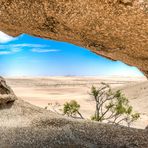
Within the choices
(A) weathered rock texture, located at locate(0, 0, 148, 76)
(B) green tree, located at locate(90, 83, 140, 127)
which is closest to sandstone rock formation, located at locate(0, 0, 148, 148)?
(A) weathered rock texture, located at locate(0, 0, 148, 76)

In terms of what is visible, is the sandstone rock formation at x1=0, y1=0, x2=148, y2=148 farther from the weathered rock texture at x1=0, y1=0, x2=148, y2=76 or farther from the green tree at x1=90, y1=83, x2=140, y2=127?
the green tree at x1=90, y1=83, x2=140, y2=127

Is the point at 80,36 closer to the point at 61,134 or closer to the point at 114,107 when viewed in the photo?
the point at 61,134

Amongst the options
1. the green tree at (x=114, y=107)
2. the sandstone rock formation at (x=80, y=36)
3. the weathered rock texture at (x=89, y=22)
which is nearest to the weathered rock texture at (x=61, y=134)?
the sandstone rock formation at (x=80, y=36)

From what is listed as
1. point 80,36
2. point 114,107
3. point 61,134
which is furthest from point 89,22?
point 114,107

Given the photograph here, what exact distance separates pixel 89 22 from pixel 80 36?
50cm

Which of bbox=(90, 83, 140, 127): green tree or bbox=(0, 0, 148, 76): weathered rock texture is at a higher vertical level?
bbox=(0, 0, 148, 76): weathered rock texture

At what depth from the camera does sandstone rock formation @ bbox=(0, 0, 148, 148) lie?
14.8 feet

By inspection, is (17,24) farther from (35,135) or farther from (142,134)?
(142,134)

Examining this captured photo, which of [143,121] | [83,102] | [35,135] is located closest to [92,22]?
[35,135]

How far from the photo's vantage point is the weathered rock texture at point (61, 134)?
6.97m

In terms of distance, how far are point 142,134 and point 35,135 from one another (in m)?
1.75

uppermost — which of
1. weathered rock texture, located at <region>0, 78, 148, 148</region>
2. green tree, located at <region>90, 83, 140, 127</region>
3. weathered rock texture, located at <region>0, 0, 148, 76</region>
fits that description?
weathered rock texture, located at <region>0, 0, 148, 76</region>

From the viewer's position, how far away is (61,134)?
23.5ft

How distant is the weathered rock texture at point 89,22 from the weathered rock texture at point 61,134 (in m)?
1.81
